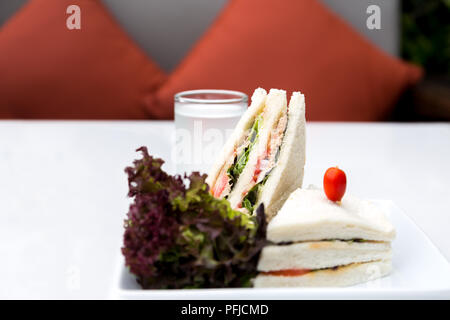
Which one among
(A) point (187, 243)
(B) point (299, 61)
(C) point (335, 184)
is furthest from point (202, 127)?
(B) point (299, 61)

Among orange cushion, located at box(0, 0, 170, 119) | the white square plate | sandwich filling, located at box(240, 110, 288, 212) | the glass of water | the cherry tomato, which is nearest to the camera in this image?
the white square plate

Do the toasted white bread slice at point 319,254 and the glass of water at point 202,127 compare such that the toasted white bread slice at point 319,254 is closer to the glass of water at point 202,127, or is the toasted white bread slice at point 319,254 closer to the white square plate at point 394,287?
the white square plate at point 394,287

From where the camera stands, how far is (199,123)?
1496 mm

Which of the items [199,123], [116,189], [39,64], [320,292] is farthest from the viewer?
[39,64]

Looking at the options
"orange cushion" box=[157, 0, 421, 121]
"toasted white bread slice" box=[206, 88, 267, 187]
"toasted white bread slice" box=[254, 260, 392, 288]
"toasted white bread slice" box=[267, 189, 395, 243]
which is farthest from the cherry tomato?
"orange cushion" box=[157, 0, 421, 121]

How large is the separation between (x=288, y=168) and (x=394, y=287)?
13.0 inches

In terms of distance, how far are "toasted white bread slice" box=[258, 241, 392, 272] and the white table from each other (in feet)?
0.89

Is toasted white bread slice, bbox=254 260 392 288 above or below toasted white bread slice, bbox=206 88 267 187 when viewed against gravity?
below

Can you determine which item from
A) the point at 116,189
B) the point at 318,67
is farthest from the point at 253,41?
the point at 116,189

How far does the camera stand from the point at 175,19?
3133 millimetres

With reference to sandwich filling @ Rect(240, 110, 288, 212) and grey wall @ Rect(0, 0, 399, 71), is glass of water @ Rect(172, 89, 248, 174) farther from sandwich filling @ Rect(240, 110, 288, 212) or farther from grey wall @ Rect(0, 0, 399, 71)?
grey wall @ Rect(0, 0, 399, 71)

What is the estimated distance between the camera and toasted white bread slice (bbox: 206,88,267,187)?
4.12ft
